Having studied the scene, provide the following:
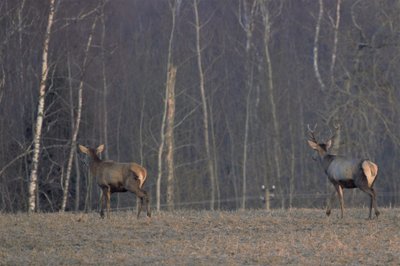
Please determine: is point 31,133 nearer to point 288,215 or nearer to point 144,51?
point 144,51

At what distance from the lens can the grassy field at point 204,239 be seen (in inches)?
566

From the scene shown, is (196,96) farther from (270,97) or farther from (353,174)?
(353,174)

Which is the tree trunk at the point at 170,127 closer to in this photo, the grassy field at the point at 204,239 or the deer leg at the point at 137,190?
the grassy field at the point at 204,239

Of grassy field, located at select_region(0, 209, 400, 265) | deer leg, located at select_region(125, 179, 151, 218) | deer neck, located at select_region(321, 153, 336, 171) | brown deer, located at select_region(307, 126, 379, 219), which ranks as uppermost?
deer neck, located at select_region(321, 153, 336, 171)

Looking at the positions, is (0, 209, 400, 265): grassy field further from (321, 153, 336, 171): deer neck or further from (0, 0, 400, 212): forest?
(0, 0, 400, 212): forest

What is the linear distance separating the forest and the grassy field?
29.3 ft

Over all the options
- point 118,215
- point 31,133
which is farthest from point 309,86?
point 118,215

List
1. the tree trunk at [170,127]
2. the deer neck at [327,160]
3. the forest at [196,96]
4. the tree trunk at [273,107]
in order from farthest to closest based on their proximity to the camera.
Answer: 1. the tree trunk at [273,107]
2. the tree trunk at [170,127]
3. the forest at [196,96]
4. the deer neck at [327,160]

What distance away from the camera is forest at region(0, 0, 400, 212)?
3319 cm

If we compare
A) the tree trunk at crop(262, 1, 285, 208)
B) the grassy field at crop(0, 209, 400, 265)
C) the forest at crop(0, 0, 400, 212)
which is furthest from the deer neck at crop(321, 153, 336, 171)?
the tree trunk at crop(262, 1, 285, 208)

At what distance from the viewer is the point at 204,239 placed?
16.3 m

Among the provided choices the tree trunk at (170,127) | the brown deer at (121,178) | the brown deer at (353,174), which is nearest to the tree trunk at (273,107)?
the tree trunk at (170,127)

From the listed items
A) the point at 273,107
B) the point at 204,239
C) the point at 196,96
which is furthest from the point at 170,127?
the point at 204,239

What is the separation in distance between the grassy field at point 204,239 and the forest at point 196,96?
8.92 metres
